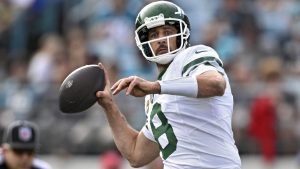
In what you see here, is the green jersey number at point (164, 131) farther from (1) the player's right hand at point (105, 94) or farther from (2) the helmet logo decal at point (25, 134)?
(2) the helmet logo decal at point (25, 134)

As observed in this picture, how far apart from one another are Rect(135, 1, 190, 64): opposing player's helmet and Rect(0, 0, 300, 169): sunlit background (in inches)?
198

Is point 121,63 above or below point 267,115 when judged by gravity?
above

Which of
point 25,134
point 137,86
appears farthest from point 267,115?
point 137,86

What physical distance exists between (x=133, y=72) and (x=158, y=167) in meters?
3.47

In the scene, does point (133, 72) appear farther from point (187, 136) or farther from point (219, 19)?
point (187, 136)

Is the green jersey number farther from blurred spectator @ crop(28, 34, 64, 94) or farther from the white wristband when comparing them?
blurred spectator @ crop(28, 34, 64, 94)

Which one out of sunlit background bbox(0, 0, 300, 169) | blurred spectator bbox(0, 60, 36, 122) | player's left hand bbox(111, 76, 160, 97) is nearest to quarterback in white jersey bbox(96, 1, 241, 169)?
player's left hand bbox(111, 76, 160, 97)

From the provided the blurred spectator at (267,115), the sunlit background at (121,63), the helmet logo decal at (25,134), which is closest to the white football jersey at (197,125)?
the helmet logo decal at (25,134)

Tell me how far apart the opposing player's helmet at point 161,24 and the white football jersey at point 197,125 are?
7cm

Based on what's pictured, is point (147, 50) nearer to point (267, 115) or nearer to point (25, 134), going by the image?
point (25, 134)

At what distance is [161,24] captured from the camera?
647cm

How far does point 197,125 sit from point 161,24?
628 millimetres

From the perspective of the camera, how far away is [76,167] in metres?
12.3

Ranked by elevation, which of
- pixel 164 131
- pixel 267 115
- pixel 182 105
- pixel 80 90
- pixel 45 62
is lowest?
pixel 267 115
